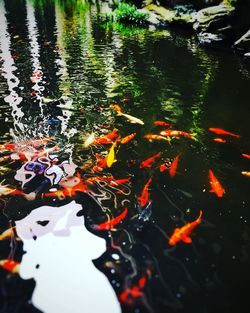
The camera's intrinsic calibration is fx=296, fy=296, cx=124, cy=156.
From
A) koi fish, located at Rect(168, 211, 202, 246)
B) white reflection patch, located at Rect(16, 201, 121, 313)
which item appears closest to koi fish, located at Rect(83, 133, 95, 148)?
white reflection patch, located at Rect(16, 201, 121, 313)

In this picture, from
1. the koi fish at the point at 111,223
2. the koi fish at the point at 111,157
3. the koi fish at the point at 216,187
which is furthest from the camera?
the koi fish at the point at 111,157

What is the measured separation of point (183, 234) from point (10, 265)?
101 inches

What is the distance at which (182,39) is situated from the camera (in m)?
18.7

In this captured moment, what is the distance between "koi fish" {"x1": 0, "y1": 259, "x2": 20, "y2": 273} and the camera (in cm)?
397

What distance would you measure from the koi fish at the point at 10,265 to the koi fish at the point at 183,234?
2.20 meters

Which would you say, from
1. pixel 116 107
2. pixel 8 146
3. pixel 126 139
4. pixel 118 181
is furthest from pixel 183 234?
pixel 116 107

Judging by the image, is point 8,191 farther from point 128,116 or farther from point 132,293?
point 128,116

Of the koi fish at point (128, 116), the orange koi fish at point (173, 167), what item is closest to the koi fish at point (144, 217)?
the orange koi fish at point (173, 167)

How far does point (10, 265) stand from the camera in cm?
402

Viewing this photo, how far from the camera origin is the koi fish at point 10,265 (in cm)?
397

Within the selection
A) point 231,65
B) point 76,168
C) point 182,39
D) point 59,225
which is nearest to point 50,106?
point 76,168

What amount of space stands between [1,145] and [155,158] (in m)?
3.42

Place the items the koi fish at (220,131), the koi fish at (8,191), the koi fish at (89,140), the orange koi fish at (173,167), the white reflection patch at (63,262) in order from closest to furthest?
the white reflection patch at (63,262)
the koi fish at (8,191)
the orange koi fish at (173,167)
the koi fish at (89,140)
the koi fish at (220,131)

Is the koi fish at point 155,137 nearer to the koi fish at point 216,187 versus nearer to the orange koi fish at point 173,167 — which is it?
the orange koi fish at point 173,167
